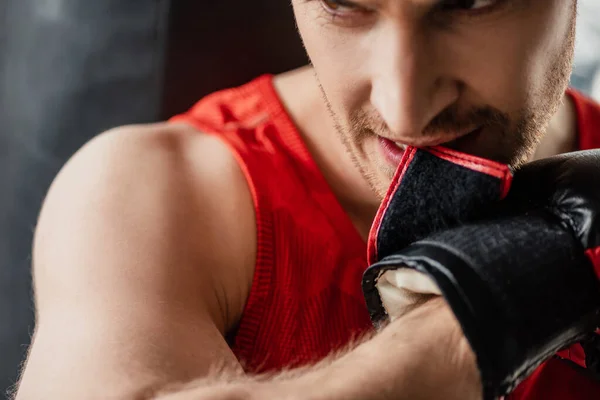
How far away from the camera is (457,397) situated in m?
0.66

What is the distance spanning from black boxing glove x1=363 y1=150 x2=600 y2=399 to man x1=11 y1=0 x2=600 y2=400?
0.03 m

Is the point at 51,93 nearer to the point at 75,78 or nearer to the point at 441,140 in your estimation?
the point at 75,78

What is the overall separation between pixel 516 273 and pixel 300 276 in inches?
12.4

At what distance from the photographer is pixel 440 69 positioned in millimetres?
790

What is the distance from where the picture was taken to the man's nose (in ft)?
2.52

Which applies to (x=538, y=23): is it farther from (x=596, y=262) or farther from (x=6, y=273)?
(x=6, y=273)

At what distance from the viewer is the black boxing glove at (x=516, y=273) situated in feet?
2.12

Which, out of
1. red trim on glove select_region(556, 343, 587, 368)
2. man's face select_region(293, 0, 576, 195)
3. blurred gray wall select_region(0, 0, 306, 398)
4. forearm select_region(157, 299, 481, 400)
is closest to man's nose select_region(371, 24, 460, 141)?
man's face select_region(293, 0, 576, 195)

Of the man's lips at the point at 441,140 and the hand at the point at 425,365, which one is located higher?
the man's lips at the point at 441,140

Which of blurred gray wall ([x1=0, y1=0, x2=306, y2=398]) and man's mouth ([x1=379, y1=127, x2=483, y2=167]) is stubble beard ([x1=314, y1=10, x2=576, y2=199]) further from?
blurred gray wall ([x1=0, y1=0, x2=306, y2=398])

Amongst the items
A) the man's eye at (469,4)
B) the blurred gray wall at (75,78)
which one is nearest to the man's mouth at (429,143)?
the man's eye at (469,4)

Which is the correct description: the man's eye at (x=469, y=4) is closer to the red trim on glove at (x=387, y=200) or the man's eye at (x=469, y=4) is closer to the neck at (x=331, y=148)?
the red trim on glove at (x=387, y=200)

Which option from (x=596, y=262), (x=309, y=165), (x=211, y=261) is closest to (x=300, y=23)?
(x=309, y=165)

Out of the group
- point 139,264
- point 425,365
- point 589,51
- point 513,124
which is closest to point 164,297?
point 139,264
